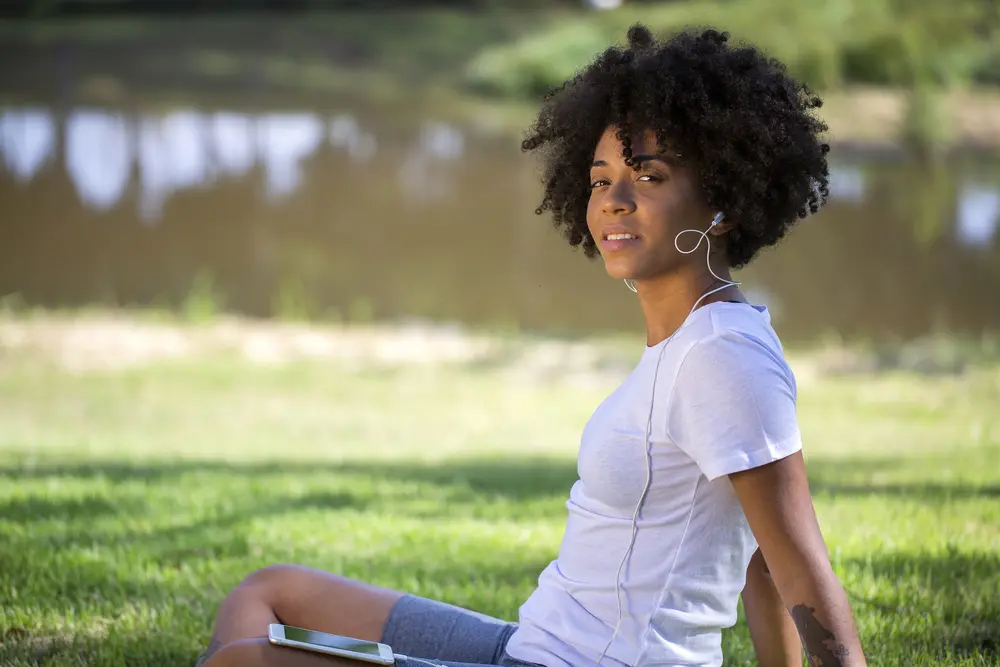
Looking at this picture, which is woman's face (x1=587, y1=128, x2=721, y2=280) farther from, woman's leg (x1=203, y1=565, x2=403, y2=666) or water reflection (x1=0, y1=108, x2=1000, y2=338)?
water reflection (x1=0, y1=108, x2=1000, y2=338)

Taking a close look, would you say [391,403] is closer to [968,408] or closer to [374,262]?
[968,408]

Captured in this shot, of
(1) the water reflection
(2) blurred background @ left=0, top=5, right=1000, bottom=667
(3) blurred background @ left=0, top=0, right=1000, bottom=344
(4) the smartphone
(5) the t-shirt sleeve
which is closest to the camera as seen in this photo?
(5) the t-shirt sleeve

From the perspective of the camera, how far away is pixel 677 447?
2072 millimetres

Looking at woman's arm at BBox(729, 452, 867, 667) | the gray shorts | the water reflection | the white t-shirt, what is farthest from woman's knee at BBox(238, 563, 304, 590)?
the water reflection

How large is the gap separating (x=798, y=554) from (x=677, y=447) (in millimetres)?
258

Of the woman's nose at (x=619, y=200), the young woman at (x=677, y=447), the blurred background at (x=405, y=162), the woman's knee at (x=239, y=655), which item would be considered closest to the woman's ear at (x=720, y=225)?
the young woman at (x=677, y=447)

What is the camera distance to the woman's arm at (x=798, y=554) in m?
1.96

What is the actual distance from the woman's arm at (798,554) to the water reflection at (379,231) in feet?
38.5

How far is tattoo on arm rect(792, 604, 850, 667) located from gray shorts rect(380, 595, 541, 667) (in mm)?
623

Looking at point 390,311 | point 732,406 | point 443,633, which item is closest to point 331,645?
point 443,633

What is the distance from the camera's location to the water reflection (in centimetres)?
1465

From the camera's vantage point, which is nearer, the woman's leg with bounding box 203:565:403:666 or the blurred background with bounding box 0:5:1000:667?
the woman's leg with bounding box 203:565:403:666

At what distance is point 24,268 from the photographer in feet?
49.4

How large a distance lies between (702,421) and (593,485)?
261 mm
